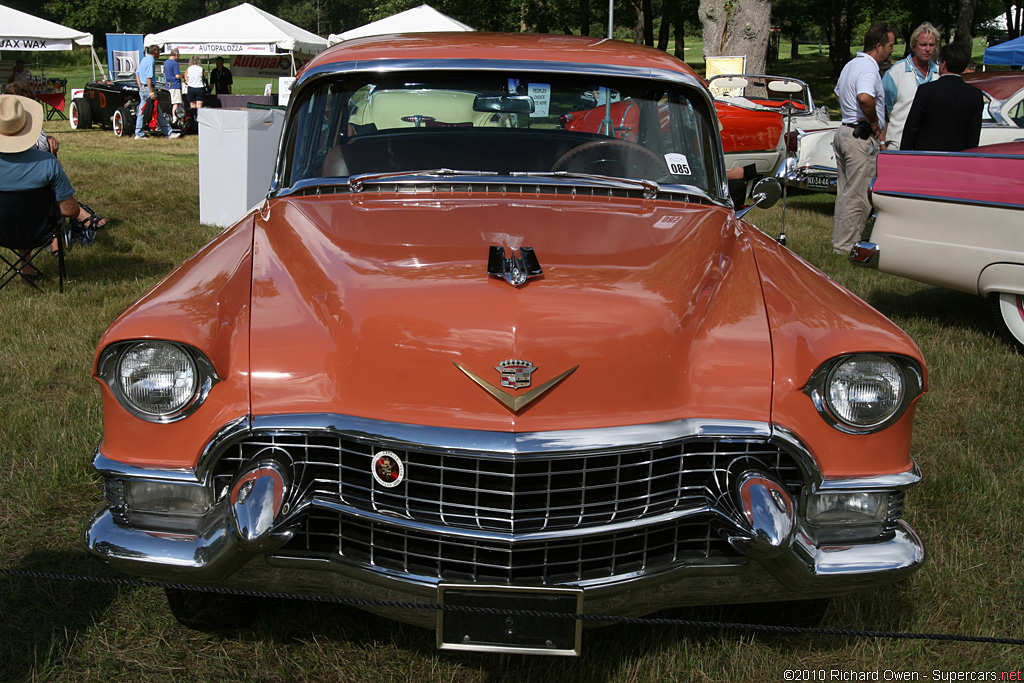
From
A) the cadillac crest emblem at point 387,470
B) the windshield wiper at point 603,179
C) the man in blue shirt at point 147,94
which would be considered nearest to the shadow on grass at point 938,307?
the windshield wiper at point 603,179

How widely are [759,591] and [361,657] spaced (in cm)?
114

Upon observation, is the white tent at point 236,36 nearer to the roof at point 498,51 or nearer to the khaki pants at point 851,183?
the khaki pants at point 851,183

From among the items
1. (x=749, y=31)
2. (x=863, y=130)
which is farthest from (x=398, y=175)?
(x=749, y=31)

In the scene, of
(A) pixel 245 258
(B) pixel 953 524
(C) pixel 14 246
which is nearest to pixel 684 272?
(A) pixel 245 258

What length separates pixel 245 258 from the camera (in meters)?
2.66

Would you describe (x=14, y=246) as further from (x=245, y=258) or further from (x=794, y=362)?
(x=794, y=362)

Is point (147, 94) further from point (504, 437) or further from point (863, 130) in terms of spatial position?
point (504, 437)

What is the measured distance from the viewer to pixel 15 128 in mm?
6168

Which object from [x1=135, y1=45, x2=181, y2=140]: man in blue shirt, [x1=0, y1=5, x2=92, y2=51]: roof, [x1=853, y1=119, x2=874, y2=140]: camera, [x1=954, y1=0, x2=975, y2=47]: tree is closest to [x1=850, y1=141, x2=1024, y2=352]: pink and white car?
[x1=853, y1=119, x2=874, y2=140]: camera

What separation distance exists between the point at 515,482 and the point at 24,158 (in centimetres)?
550

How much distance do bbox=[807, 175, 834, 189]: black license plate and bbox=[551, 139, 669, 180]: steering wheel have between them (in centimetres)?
837

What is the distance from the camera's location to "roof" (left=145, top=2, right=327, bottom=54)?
73.5 ft

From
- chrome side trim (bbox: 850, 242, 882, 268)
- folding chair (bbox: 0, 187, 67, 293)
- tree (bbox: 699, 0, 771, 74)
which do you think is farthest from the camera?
tree (bbox: 699, 0, 771, 74)

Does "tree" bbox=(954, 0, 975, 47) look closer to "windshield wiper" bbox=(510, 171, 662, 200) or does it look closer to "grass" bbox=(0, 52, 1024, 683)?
"grass" bbox=(0, 52, 1024, 683)
